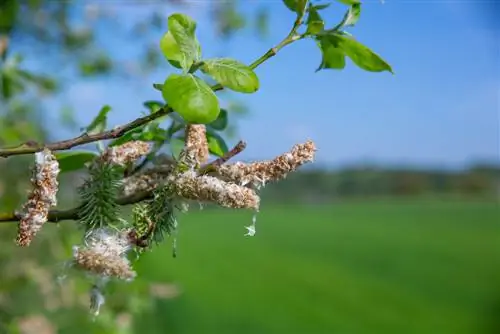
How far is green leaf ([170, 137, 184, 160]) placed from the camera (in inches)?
25.6

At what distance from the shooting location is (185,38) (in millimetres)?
564

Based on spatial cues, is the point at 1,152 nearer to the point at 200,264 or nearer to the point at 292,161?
the point at 292,161

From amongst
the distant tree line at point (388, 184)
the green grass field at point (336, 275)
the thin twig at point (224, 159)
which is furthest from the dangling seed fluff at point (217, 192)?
the distant tree line at point (388, 184)

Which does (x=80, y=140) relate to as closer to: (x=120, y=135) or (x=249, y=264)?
(x=120, y=135)

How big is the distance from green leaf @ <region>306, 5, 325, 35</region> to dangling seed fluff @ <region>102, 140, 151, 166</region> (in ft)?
0.62

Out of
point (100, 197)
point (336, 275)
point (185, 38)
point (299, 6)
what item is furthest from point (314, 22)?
point (336, 275)

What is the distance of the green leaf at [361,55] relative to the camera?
636mm

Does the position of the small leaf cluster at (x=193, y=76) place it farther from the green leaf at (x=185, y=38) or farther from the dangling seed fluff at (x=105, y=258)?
the dangling seed fluff at (x=105, y=258)

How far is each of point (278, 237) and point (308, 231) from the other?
1.89 m

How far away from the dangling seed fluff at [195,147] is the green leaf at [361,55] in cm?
15

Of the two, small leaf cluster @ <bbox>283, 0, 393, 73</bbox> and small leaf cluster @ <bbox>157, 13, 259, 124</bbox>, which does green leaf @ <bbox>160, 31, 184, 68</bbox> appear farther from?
small leaf cluster @ <bbox>283, 0, 393, 73</bbox>

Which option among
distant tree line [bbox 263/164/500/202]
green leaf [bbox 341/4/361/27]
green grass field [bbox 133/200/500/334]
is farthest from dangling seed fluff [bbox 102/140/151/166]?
distant tree line [bbox 263/164/500/202]

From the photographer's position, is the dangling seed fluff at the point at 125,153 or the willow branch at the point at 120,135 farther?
the dangling seed fluff at the point at 125,153

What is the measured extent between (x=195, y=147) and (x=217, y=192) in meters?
0.08
